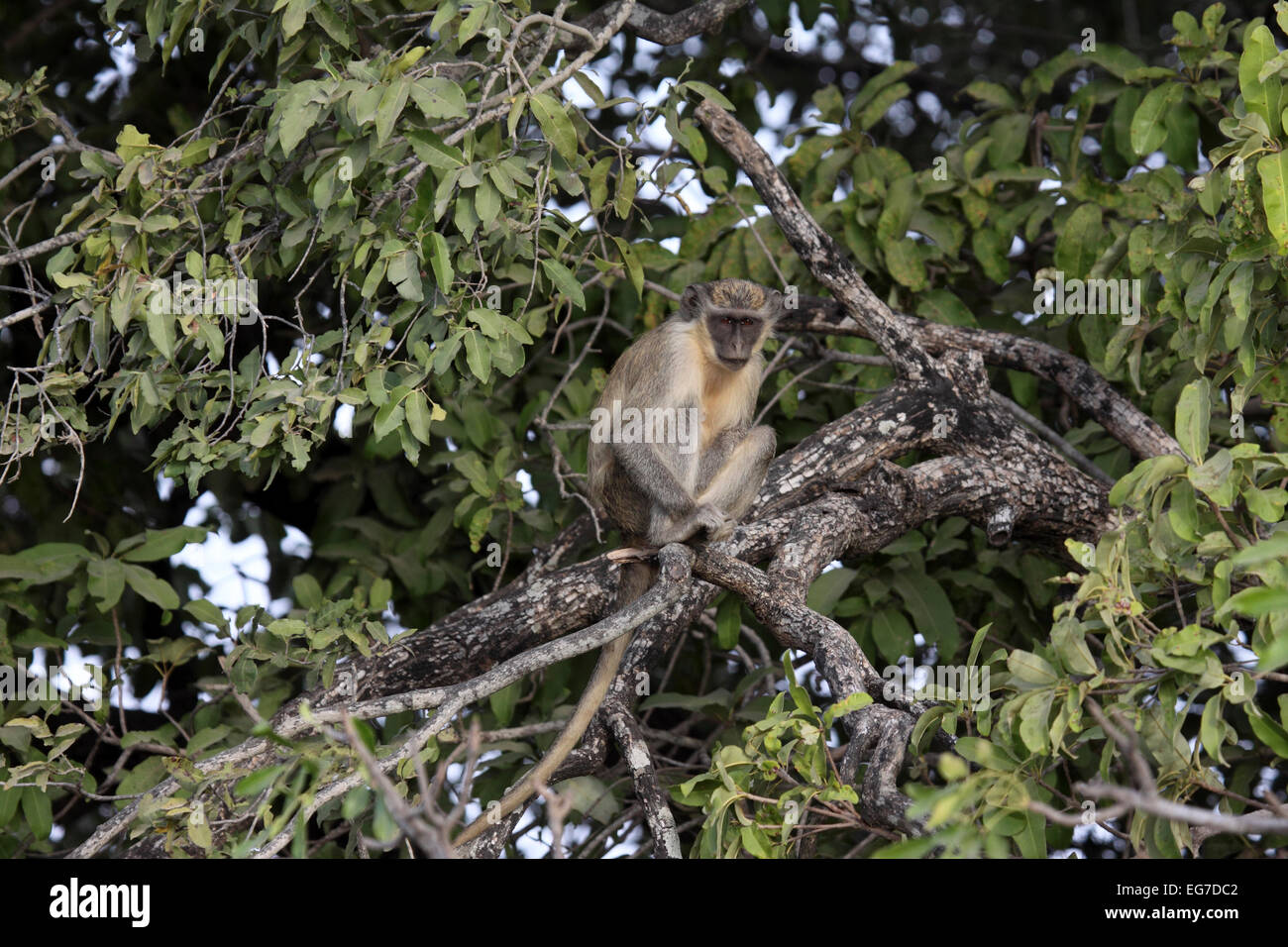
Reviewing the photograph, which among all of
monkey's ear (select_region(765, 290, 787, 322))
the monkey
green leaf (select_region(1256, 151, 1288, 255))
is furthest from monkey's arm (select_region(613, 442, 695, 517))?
green leaf (select_region(1256, 151, 1288, 255))

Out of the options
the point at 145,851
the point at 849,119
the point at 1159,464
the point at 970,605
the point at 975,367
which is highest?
the point at 849,119

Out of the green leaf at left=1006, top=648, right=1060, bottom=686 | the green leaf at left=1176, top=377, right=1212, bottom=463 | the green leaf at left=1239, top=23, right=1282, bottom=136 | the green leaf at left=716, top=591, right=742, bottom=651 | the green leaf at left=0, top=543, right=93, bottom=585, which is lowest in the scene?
the green leaf at left=1006, top=648, right=1060, bottom=686

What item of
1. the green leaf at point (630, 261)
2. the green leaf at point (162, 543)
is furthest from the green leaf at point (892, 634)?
the green leaf at point (162, 543)

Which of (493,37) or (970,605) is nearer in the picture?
(493,37)

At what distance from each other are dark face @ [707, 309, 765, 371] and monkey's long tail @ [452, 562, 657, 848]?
37.9 inches

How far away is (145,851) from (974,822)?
2.44 meters

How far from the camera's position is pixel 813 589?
4977 millimetres

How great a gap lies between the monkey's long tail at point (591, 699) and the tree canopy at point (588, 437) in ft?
0.37

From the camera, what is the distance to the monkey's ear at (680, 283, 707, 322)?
16.8ft

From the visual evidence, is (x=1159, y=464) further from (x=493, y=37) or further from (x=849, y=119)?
(x=849, y=119)

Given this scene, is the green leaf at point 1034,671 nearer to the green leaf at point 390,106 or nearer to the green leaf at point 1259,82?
the green leaf at point 1259,82

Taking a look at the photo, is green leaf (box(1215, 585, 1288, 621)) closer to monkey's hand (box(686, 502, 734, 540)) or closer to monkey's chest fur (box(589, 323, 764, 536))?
monkey's hand (box(686, 502, 734, 540))

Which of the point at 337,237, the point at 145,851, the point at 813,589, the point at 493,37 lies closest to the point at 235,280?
the point at 337,237

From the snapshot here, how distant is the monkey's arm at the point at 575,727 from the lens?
3816mm
